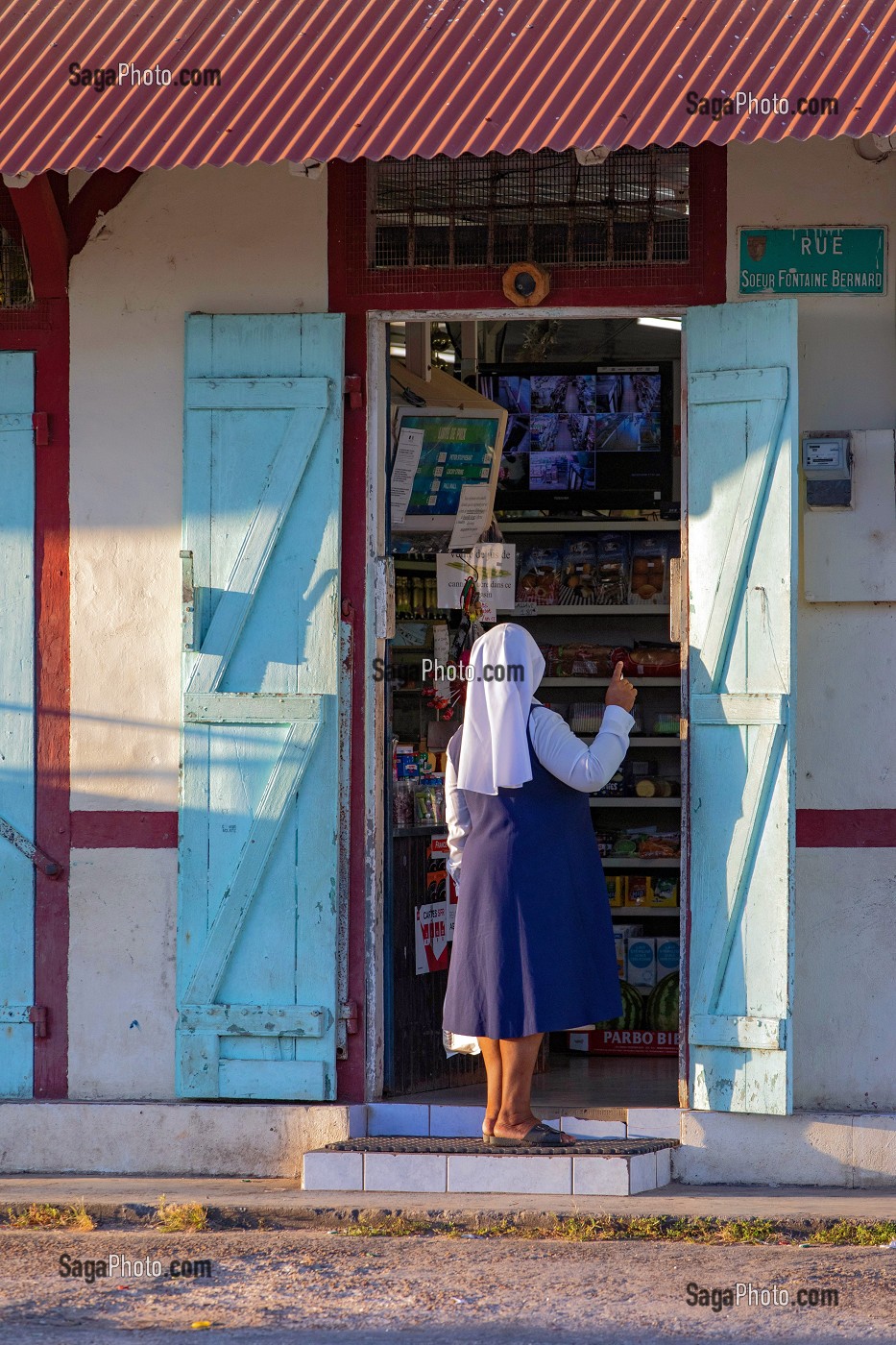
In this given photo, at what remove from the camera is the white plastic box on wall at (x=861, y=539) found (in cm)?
629

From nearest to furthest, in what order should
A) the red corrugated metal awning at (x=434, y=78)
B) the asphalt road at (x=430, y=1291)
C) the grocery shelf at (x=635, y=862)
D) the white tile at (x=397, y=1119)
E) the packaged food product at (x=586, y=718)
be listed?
the asphalt road at (x=430, y=1291) → the red corrugated metal awning at (x=434, y=78) → the white tile at (x=397, y=1119) → the grocery shelf at (x=635, y=862) → the packaged food product at (x=586, y=718)

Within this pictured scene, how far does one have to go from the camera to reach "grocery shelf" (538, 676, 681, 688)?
27.6 ft

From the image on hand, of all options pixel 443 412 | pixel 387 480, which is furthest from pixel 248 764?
pixel 443 412

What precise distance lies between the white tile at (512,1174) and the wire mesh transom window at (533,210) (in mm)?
3269

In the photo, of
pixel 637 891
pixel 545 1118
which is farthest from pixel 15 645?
pixel 637 891

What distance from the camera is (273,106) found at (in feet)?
19.3

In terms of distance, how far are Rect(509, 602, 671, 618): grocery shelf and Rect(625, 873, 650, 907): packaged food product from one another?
1293mm

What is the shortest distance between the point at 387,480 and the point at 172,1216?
9.52ft

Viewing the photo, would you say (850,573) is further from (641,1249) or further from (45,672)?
(45,672)

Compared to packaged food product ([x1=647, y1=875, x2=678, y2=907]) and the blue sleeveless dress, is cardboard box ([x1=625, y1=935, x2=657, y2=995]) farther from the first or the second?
the blue sleeveless dress

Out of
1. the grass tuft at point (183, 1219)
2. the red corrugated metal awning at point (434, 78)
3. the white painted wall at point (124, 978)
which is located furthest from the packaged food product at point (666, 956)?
the red corrugated metal awning at point (434, 78)

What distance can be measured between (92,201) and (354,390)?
1.27 m

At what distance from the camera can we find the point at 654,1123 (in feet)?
20.8

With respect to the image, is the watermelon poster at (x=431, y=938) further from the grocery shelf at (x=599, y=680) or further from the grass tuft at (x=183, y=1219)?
the grocery shelf at (x=599, y=680)
